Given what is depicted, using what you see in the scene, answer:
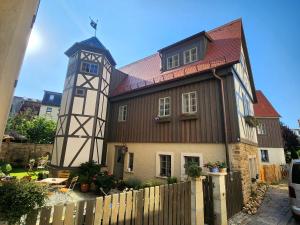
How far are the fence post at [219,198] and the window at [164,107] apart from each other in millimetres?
5254

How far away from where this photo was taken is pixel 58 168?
37.0 feet

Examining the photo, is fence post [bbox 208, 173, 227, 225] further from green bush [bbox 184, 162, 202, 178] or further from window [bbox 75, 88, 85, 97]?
window [bbox 75, 88, 85, 97]

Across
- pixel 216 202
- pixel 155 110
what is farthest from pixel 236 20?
pixel 216 202

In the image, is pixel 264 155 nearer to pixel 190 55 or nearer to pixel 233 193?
pixel 190 55

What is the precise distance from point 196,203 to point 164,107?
6471 mm

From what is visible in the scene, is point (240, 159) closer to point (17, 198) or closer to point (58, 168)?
point (17, 198)

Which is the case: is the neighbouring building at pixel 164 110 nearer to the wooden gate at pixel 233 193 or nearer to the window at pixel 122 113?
the window at pixel 122 113

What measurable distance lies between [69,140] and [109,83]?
574 centimetres

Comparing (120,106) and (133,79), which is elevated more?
(133,79)

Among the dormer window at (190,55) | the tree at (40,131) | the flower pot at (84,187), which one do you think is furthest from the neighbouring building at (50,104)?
the dormer window at (190,55)

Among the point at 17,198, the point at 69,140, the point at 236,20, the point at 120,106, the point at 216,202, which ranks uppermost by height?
the point at 236,20

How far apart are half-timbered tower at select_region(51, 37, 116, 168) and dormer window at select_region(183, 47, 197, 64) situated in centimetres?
660

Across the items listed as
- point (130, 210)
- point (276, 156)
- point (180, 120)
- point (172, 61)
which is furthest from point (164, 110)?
point (276, 156)

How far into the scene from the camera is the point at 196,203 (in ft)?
16.6
